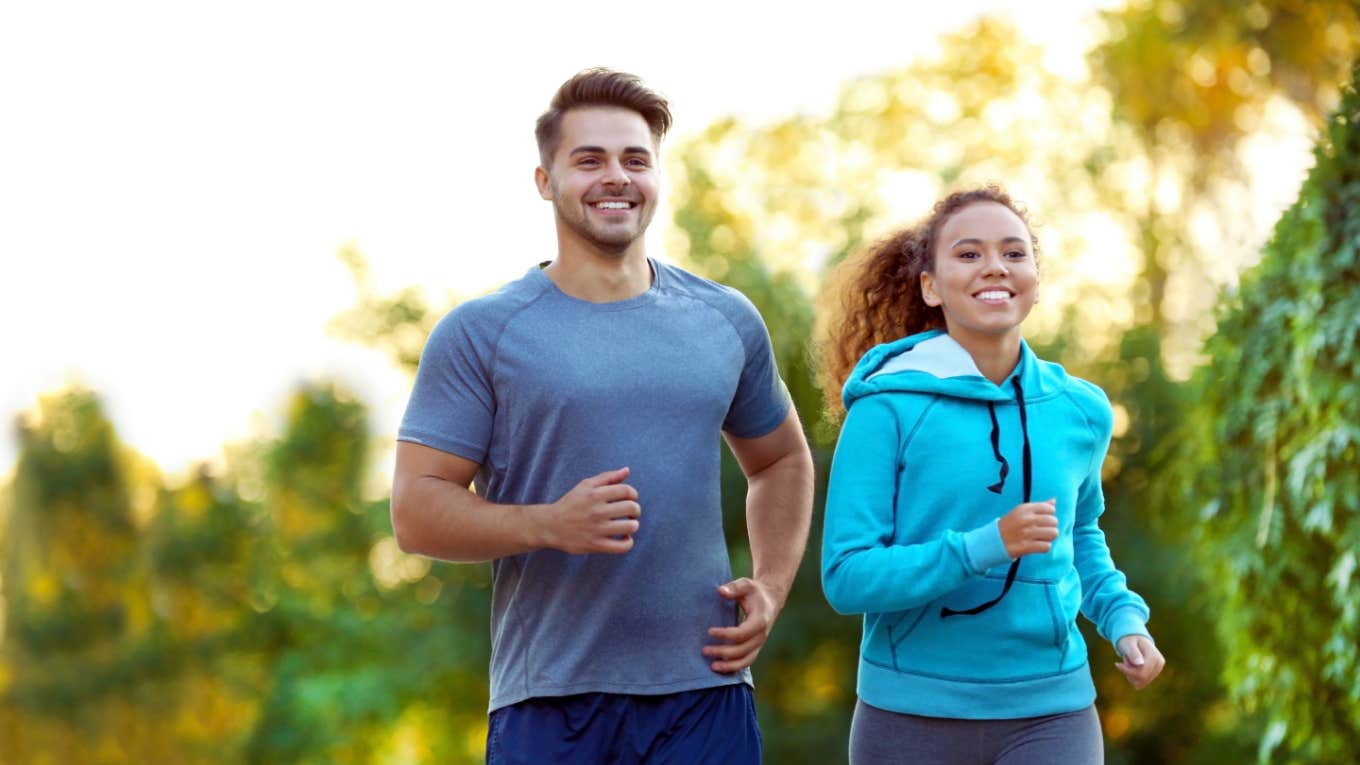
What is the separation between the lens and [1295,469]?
13.6 feet

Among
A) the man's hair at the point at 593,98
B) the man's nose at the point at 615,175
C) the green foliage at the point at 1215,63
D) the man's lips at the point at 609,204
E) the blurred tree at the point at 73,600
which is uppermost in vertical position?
the green foliage at the point at 1215,63

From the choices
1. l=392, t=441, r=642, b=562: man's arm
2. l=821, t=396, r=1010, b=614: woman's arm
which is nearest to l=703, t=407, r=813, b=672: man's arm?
l=821, t=396, r=1010, b=614: woman's arm

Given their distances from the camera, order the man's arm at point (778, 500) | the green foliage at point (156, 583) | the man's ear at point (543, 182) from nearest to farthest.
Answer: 1. the man's ear at point (543, 182)
2. the man's arm at point (778, 500)
3. the green foliage at point (156, 583)

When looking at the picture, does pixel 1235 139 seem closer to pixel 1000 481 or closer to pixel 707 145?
pixel 707 145

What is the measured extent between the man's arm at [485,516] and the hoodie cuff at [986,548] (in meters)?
0.52

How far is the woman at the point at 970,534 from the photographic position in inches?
97.9

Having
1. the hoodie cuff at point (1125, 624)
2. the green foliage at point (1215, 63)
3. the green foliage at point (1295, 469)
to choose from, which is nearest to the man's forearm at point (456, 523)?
the hoodie cuff at point (1125, 624)

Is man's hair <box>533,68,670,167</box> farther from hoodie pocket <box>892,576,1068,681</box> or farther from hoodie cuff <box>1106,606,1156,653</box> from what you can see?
hoodie cuff <box>1106,606,1156,653</box>

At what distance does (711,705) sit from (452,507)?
597 millimetres

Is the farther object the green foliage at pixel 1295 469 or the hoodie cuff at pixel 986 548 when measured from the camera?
the green foliage at pixel 1295 469

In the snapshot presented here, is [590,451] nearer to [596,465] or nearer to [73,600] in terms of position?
[596,465]

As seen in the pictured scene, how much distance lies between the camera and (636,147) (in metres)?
2.78

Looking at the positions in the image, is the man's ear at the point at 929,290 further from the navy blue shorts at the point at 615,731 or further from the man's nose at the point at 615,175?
the navy blue shorts at the point at 615,731

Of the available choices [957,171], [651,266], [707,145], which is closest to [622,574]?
[651,266]
